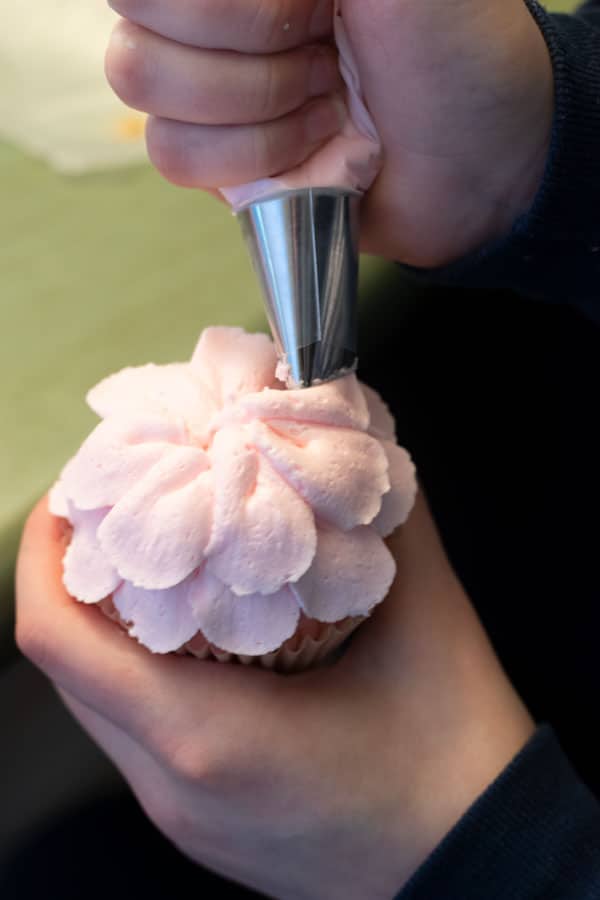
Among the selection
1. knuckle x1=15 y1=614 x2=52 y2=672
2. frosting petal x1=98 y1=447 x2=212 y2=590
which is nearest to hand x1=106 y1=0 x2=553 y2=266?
frosting petal x1=98 y1=447 x2=212 y2=590

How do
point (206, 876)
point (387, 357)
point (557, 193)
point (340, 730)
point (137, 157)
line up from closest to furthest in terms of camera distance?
1. point (340, 730)
2. point (557, 193)
3. point (206, 876)
4. point (137, 157)
5. point (387, 357)

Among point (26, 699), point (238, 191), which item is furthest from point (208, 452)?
point (26, 699)

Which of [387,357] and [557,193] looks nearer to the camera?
[557,193]

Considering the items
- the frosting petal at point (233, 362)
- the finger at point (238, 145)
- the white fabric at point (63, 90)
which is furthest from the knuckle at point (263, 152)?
the white fabric at point (63, 90)

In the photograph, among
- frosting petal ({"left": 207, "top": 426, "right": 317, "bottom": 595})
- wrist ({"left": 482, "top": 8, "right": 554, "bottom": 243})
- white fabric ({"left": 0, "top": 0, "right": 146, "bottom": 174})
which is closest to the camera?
frosting petal ({"left": 207, "top": 426, "right": 317, "bottom": 595})

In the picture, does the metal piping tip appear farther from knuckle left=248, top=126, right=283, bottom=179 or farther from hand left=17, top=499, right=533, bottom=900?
hand left=17, top=499, right=533, bottom=900

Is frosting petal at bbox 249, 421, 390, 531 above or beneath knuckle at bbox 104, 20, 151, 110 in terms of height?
beneath

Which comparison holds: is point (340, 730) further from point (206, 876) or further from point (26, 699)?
point (26, 699)

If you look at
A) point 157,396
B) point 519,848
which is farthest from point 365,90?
point 519,848
